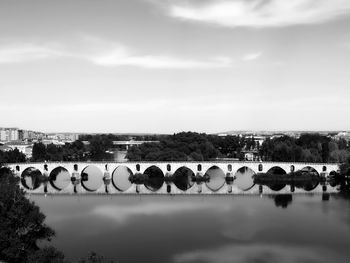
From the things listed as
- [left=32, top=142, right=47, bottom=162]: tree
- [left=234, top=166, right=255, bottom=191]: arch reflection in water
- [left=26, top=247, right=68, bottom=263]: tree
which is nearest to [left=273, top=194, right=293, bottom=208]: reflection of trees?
[left=234, top=166, right=255, bottom=191]: arch reflection in water

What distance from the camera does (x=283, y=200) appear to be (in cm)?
2873

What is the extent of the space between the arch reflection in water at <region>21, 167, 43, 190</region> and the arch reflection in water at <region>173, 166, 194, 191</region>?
11.1m

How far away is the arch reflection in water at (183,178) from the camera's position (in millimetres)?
35312

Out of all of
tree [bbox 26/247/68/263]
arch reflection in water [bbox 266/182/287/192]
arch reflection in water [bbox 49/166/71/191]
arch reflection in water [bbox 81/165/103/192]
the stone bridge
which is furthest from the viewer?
arch reflection in water [bbox 49/166/71/191]

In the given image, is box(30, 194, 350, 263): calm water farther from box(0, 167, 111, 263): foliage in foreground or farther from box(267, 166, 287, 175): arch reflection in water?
box(267, 166, 287, 175): arch reflection in water

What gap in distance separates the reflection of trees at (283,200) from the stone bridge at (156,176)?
3576 millimetres

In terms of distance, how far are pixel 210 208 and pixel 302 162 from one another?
1676 centimetres

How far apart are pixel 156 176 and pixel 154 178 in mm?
829

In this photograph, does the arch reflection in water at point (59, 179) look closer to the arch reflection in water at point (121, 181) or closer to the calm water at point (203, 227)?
the arch reflection in water at point (121, 181)

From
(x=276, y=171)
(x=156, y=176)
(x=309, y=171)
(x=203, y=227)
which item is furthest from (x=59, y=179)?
(x=309, y=171)

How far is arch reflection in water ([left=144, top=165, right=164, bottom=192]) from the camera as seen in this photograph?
116 feet

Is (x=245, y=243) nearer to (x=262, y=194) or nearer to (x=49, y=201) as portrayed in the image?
(x=262, y=194)

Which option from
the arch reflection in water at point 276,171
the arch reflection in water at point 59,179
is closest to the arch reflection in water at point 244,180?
the arch reflection in water at point 276,171

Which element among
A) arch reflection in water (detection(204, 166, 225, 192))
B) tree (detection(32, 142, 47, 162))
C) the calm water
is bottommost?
the calm water
